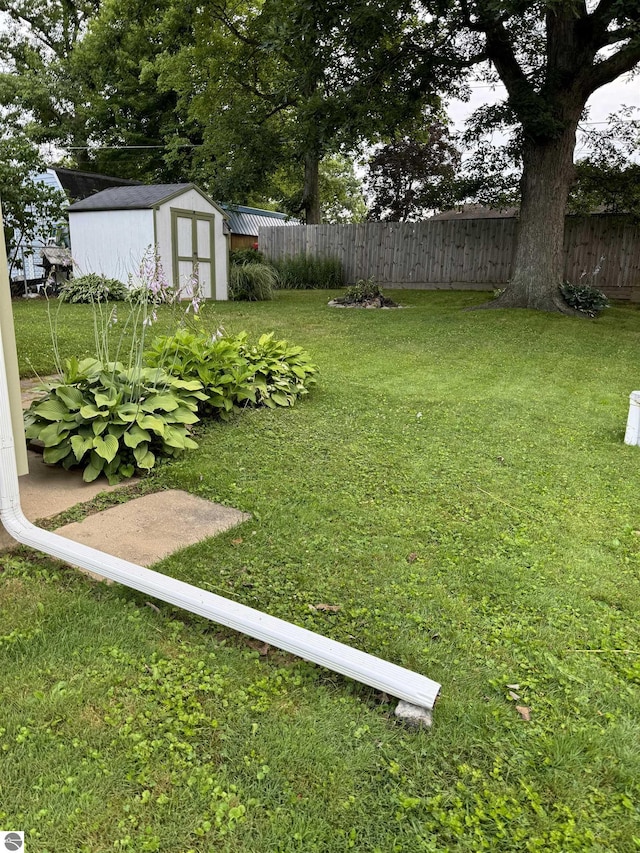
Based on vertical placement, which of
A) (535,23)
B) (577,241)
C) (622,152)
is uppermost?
(535,23)

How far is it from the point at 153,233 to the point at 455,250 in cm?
717

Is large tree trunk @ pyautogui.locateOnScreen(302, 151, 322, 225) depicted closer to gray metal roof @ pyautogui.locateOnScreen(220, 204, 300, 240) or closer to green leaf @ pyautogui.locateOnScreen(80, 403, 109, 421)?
gray metal roof @ pyautogui.locateOnScreen(220, 204, 300, 240)

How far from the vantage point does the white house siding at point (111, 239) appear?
1114 centimetres

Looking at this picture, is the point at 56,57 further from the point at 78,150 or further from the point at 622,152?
the point at 622,152

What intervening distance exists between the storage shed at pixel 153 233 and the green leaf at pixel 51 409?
27.2 ft

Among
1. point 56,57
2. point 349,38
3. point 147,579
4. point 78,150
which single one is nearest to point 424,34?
point 349,38

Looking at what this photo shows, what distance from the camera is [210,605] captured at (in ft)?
5.75

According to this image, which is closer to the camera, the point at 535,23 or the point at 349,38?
the point at 349,38

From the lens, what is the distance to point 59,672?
1.60 meters

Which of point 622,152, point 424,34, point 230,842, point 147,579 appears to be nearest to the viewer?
point 230,842

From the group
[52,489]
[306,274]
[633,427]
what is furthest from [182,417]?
[306,274]

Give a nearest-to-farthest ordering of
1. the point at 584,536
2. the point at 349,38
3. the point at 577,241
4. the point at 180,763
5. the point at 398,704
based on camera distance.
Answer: the point at 180,763 < the point at 398,704 < the point at 584,536 < the point at 349,38 < the point at 577,241

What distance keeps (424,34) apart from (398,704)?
35.6ft

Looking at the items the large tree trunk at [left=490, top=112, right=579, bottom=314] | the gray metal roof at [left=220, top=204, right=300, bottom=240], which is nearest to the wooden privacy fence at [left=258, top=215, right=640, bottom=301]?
the large tree trunk at [left=490, top=112, right=579, bottom=314]
